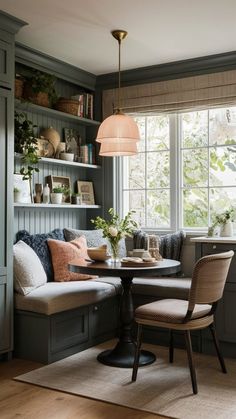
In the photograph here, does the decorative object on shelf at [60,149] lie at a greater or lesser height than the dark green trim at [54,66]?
lesser

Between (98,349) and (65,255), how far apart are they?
33.8 inches

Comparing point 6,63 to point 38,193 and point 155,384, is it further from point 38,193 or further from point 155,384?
point 155,384

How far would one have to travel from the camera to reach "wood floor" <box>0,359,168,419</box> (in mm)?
2758

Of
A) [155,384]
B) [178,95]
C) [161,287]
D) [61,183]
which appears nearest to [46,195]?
[61,183]

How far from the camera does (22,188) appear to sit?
167 inches

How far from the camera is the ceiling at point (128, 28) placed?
340 centimetres

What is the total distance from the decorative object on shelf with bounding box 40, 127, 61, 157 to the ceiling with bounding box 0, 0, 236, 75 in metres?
0.70

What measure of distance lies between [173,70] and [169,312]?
2.60m

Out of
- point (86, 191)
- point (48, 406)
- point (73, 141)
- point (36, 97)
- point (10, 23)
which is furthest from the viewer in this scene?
point (86, 191)

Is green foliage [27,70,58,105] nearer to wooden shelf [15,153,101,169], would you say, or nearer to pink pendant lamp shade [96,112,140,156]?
wooden shelf [15,153,101,169]

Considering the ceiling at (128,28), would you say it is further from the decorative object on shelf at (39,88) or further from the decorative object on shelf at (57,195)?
the decorative object on shelf at (57,195)

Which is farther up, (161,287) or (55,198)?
(55,198)

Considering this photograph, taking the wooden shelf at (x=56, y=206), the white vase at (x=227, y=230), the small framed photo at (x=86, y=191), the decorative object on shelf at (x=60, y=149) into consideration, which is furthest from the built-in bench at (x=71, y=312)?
the small framed photo at (x=86, y=191)

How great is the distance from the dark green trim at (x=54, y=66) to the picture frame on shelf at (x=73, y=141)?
50 cm
